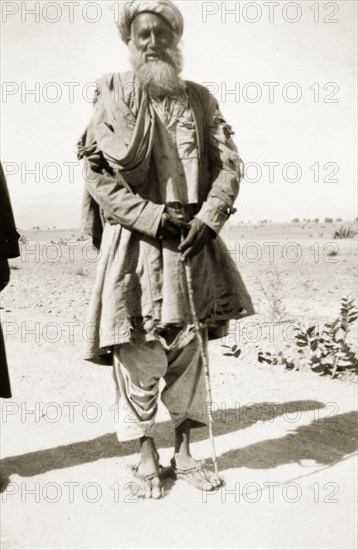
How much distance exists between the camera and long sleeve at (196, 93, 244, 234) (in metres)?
3.06

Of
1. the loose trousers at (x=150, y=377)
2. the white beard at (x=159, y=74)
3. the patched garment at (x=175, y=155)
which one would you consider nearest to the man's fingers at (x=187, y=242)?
the patched garment at (x=175, y=155)

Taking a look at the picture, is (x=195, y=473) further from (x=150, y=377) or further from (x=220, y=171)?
(x=220, y=171)

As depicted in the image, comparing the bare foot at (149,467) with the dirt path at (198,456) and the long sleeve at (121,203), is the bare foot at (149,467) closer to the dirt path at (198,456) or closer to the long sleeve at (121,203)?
the dirt path at (198,456)

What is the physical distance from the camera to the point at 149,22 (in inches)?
119

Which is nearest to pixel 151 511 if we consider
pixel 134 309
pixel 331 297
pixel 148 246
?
pixel 134 309

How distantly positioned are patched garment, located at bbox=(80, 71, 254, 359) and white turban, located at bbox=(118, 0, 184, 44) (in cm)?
30

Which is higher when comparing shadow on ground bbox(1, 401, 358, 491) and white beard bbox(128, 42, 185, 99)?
white beard bbox(128, 42, 185, 99)

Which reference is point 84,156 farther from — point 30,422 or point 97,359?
point 30,422

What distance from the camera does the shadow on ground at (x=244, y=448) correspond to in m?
3.54

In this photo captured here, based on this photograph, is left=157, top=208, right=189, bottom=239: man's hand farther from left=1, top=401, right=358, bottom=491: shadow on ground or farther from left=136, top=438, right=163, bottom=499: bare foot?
left=1, top=401, right=358, bottom=491: shadow on ground

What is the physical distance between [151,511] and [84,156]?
1.84m

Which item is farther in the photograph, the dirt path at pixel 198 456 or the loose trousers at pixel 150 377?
the loose trousers at pixel 150 377

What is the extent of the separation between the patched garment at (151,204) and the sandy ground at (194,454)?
0.81m

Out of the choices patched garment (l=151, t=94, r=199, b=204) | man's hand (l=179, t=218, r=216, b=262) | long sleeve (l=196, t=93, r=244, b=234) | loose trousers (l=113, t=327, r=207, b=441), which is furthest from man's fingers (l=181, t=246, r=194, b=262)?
loose trousers (l=113, t=327, r=207, b=441)
